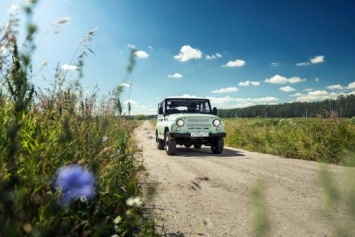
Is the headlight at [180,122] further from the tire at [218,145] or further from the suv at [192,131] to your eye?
the tire at [218,145]

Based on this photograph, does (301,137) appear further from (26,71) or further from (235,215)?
(26,71)

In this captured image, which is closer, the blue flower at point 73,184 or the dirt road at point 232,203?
the blue flower at point 73,184

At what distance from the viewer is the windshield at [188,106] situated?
12.9 meters

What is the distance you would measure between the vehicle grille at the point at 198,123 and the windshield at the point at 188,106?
1.43 meters

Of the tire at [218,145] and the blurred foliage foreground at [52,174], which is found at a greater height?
the blurred foliage foreground at [52,174]

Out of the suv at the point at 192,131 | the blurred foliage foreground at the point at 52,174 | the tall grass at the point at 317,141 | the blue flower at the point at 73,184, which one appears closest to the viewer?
the blurred foliage foreground at the point at 52,174

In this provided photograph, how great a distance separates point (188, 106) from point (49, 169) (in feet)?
35.8

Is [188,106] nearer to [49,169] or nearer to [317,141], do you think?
[317,141]

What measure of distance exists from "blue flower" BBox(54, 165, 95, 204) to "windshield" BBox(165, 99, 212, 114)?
1120cm

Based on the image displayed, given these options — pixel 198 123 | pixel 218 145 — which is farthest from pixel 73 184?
pixel 218 145

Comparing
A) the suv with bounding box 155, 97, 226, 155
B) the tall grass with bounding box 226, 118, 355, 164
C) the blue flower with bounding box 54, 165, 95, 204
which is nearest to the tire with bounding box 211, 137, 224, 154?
the suv with bounding box 155, 97, 226, 155

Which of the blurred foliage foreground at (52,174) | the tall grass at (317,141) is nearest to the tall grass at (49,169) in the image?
the blurred foliage foreground at (52,174)

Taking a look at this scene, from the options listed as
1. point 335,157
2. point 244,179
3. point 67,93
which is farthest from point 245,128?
point 67,93

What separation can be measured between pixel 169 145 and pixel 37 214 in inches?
370
